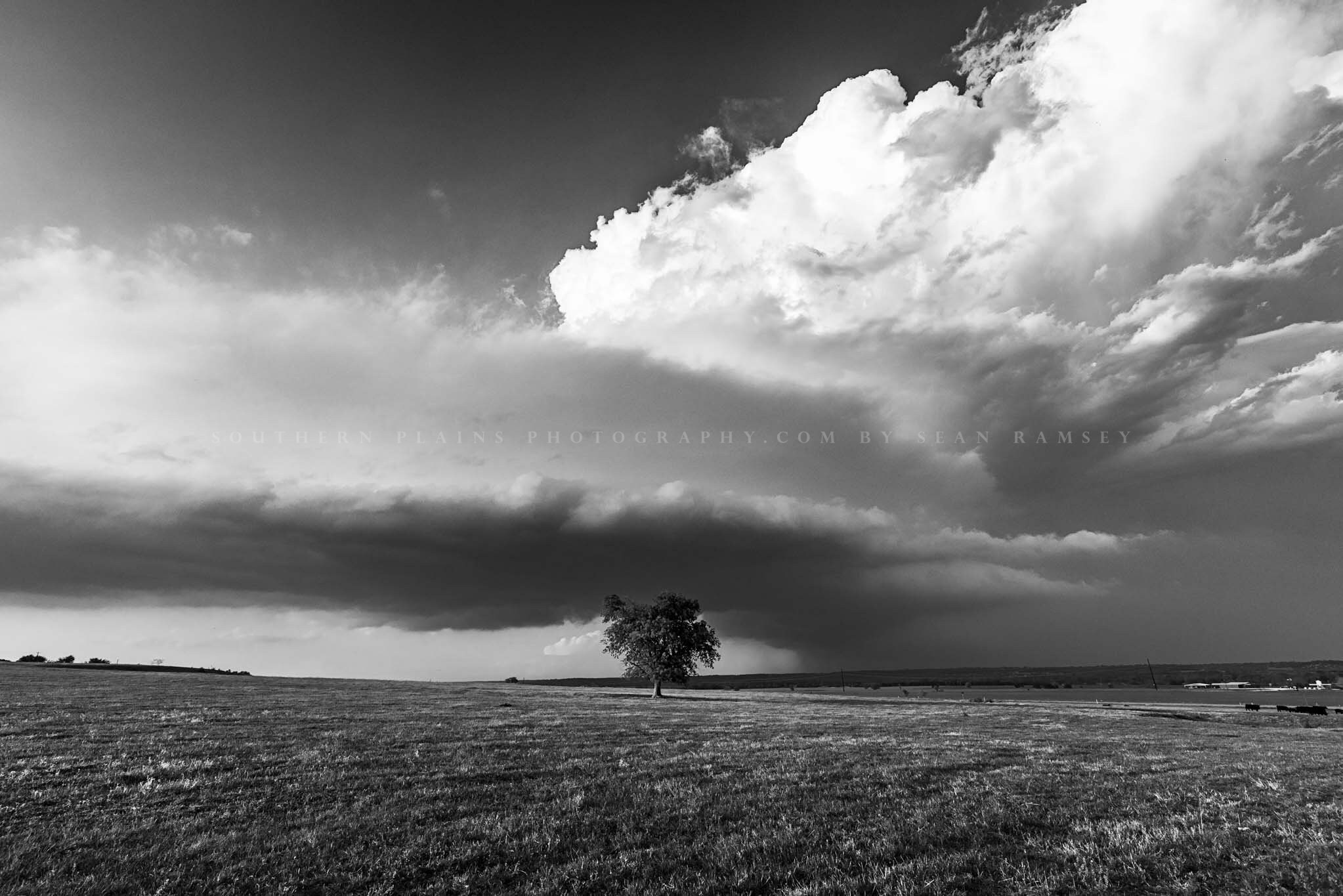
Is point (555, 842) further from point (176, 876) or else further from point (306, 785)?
point (306, 785)

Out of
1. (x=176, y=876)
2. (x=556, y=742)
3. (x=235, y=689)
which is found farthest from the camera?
(x=235, y=689)

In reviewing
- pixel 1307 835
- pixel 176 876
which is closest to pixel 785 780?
pixel 1307 835

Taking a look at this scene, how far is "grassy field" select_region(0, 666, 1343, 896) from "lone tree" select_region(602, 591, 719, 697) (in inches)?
2900

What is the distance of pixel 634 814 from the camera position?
15.5m

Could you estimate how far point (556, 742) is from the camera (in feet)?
94.5

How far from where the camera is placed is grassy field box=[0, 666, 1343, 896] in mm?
11180

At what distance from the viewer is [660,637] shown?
104m

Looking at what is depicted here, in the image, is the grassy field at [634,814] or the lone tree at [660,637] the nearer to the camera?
the grassy field at [634,814]

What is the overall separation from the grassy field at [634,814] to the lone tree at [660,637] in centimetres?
7365

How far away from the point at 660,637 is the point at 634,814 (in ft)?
299

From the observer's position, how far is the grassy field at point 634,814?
11.2m

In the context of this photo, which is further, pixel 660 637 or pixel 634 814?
pixel 660 637

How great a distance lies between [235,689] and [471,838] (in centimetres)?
7241

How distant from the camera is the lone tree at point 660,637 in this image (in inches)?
4080
